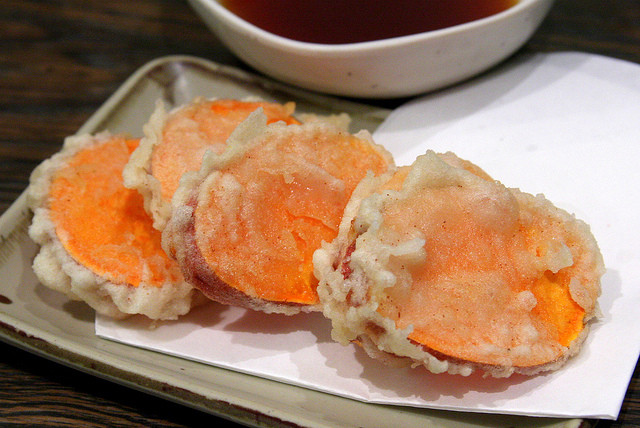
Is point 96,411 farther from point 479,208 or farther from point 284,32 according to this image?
point 284,32

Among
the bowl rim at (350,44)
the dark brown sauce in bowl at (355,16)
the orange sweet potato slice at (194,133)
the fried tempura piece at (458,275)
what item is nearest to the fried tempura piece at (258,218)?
the fried tempura piece at (458,275)

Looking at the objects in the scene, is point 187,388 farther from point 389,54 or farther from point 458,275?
point 389,54

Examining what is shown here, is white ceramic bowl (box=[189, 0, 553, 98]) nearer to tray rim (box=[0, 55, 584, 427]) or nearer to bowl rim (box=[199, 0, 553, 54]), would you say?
bowl rim (box=[199, 0, 553, 54])

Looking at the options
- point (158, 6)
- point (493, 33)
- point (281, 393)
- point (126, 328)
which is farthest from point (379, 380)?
point (158, 6)

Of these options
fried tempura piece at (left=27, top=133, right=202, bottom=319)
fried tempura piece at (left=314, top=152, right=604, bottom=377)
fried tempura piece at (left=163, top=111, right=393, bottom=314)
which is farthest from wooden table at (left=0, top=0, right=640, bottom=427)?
fried tempura piece at (left=314, top=152, right=604, bottom=377)

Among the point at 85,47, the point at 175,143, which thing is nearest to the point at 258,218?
the point at 175,143

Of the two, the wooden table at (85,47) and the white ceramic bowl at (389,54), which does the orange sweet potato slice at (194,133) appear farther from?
the wooden table at (85,47)
